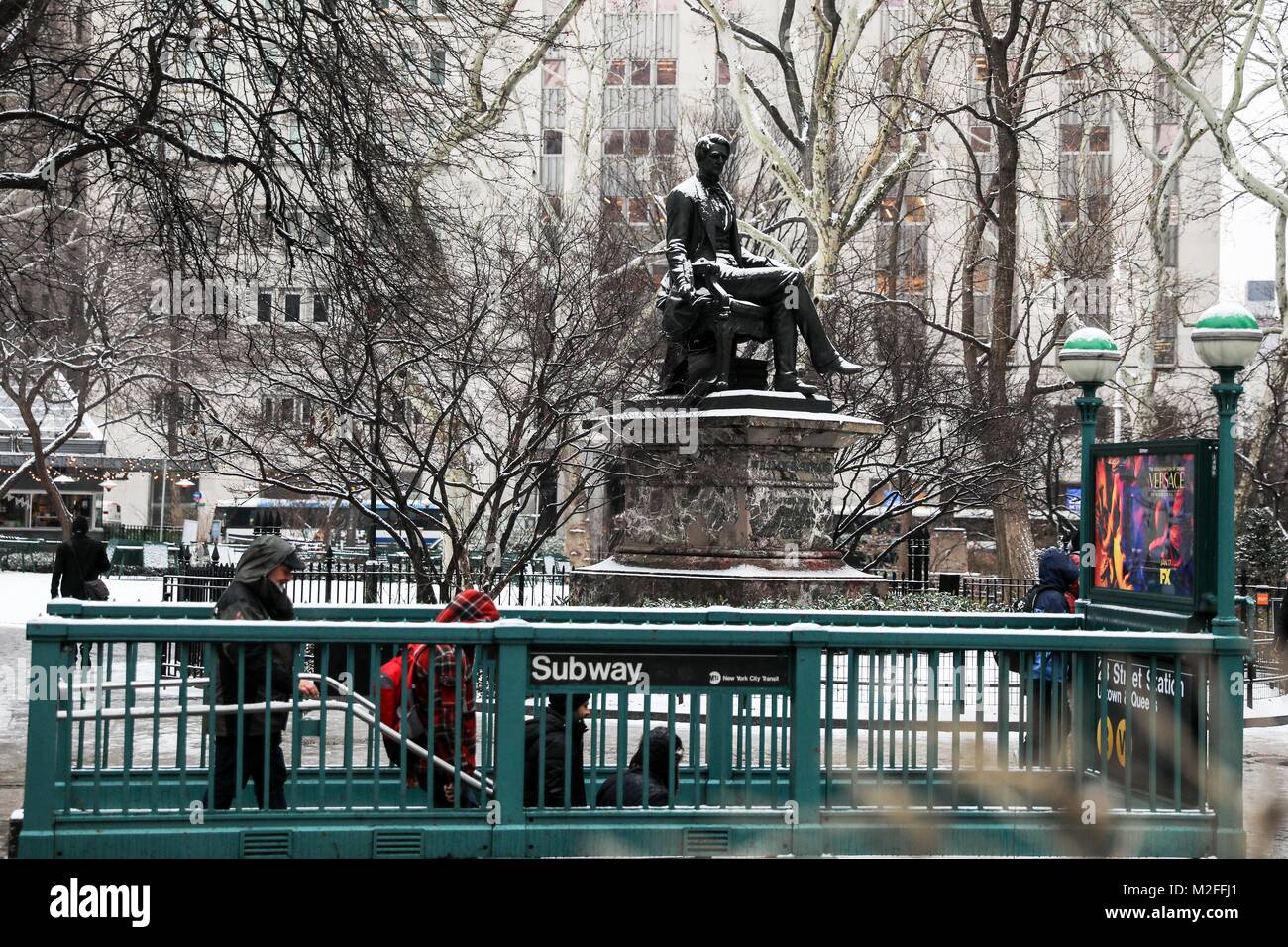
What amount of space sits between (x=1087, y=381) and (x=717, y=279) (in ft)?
18.9

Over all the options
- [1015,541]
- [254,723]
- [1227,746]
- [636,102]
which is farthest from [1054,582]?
[636,102]

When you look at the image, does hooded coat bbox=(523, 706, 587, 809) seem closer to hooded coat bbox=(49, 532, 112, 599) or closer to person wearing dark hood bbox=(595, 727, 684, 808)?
person wearing dark hood bbox=(595, 727, 684, 808)

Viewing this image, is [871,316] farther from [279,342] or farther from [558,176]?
[558,176]

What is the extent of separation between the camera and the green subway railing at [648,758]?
19.7 ft

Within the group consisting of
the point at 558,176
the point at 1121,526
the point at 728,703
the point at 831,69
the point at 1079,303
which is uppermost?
the point at 558,176

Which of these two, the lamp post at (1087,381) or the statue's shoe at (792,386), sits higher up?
the statue's shoe at (792,386)

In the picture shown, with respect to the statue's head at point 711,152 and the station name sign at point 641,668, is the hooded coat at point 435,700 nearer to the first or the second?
the station name sign at point 641,668

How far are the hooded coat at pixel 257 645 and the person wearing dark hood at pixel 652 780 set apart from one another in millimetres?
1454

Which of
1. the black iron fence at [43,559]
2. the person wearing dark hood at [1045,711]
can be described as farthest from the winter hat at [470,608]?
the black iron fence at [43,559]

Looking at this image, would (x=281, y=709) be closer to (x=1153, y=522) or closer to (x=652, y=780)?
(x=652, y=780)

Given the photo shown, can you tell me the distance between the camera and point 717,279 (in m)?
15.2

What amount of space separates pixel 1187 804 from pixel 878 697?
146cm

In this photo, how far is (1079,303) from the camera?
3022cm
